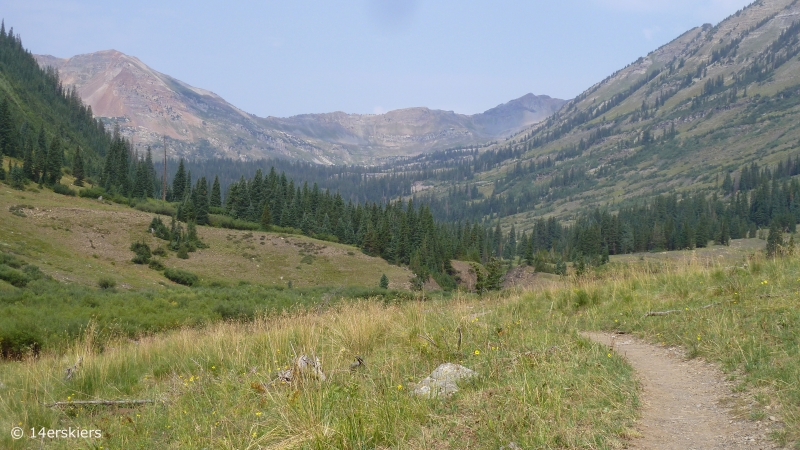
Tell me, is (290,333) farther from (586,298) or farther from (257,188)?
(257,188)

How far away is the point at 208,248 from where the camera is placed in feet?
213

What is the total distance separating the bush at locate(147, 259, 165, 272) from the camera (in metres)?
52.0

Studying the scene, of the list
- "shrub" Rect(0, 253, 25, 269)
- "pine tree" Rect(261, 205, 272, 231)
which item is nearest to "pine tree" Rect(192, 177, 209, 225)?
"pine tree" Rect(261, 205, 272, 231)

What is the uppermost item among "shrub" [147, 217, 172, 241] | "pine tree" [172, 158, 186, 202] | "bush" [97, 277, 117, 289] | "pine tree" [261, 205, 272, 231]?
"pine tree" [172, 158, 186, 202]

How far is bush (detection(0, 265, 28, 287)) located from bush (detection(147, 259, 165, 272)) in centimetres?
2307

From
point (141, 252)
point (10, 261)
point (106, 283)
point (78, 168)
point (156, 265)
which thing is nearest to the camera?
point (10, 261)

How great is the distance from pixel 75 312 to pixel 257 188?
8543cm

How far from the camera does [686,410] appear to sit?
17.6 ft

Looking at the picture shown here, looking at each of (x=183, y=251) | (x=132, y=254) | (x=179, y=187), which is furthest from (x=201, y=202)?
(x=132, y=254)

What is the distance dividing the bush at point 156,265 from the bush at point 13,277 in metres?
23.1

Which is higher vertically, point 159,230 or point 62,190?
point 62,190

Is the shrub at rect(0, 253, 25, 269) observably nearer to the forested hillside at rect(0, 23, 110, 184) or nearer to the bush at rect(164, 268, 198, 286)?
the bush at rect(164, 268, 198, 286)

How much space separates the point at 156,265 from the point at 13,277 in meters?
24.3

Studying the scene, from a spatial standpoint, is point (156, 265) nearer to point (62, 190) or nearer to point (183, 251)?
point (183, 251)
